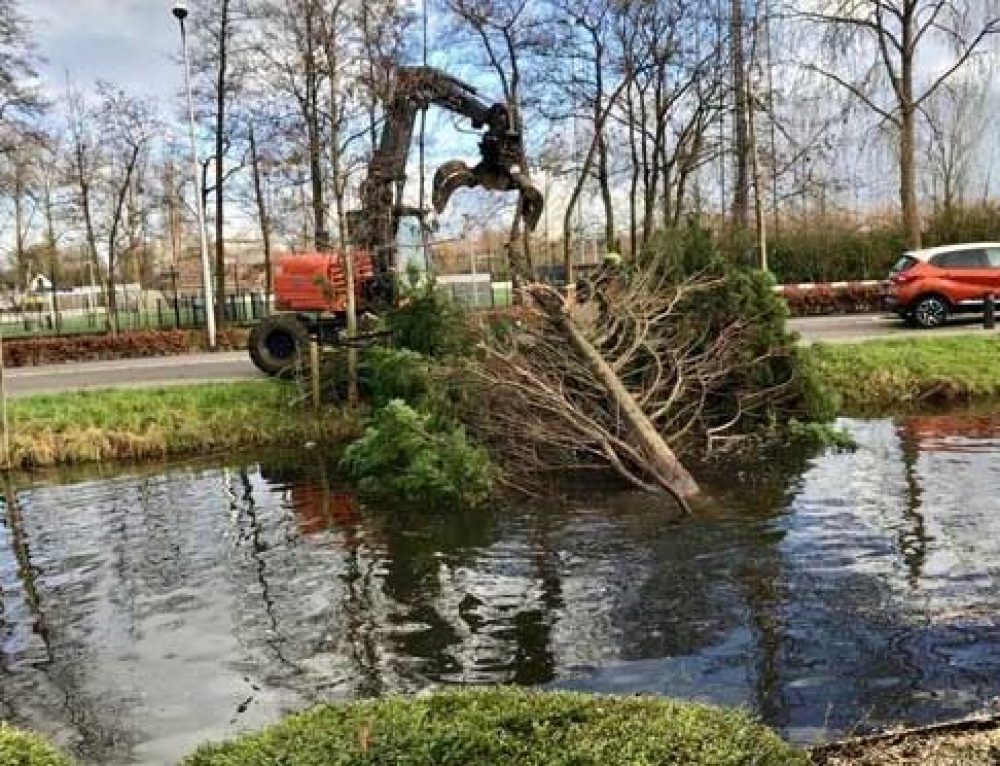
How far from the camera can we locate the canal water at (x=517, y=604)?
6355 millimetres

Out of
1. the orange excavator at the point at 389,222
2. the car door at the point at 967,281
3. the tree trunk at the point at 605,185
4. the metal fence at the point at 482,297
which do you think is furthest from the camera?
the tree trunk at the point at 605,185

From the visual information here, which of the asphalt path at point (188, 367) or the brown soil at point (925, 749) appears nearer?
the brown soil at point (925, 749)

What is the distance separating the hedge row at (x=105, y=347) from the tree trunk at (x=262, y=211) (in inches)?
106

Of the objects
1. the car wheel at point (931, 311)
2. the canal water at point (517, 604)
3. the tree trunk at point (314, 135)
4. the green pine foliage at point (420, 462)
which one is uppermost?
the tree trunk at point (314, 135)

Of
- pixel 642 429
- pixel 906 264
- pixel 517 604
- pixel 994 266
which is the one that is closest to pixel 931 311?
pixel 906 264

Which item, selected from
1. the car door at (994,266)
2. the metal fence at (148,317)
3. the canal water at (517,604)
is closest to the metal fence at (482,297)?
the canal water at (517,604)

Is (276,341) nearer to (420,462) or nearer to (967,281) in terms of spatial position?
(420,462)

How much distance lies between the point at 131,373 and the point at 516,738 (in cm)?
2020

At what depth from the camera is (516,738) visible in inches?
138

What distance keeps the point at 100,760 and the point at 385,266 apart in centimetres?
1368

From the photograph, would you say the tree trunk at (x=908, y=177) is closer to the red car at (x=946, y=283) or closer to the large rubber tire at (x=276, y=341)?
the red car at (x=946, y=283)

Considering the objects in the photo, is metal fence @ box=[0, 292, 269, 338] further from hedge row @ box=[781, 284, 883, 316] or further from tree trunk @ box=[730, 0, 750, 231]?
hedge row @ box=[781, 284, 883, 316]

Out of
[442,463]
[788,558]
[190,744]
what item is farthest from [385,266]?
[190,744]

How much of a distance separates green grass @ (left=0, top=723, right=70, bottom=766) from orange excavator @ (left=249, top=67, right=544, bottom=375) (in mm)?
12633
